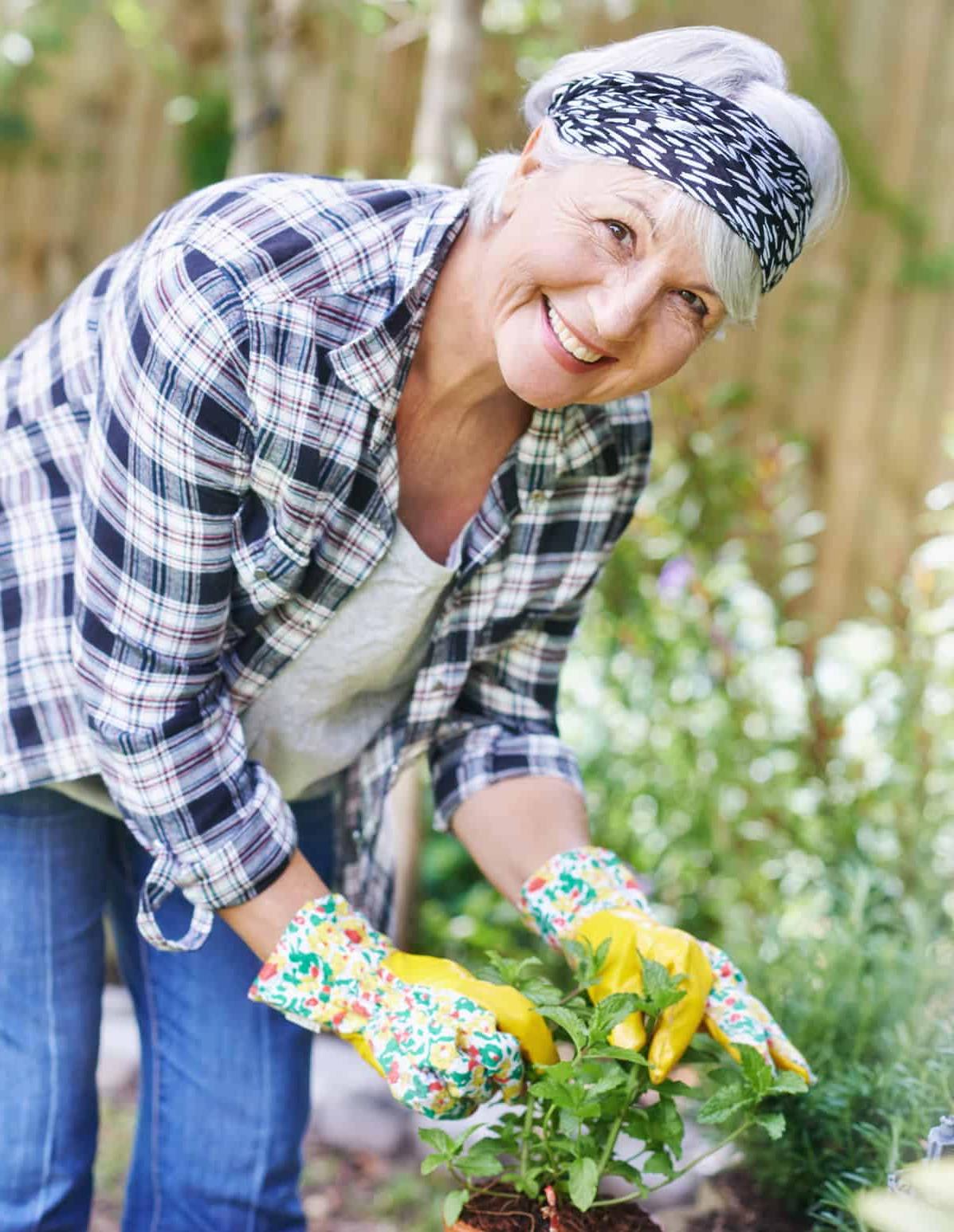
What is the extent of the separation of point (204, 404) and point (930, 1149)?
94 centimetres

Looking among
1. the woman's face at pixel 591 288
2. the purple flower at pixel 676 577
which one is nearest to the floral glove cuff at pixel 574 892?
the woman's face at pixel 591 288

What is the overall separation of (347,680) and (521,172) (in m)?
0.61

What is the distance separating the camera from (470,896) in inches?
124

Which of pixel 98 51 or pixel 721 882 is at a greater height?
pixel 98 51

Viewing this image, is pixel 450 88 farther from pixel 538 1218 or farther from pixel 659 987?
pixel 538 1218

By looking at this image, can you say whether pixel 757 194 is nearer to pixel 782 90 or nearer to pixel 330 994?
pixel 782 90

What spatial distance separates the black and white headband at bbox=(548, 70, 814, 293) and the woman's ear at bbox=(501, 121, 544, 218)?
4 centimetres

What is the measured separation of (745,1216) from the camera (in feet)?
5.80

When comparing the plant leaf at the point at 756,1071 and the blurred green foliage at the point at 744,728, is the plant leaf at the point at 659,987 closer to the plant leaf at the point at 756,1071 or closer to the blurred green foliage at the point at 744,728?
the plant leaf at the point at 756,1071

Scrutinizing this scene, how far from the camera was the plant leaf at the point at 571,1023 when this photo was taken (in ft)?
4.22

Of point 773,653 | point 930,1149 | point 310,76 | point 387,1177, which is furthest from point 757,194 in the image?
point 310,76

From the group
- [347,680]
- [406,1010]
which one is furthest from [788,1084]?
[347,680]

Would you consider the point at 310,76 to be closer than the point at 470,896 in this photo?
No

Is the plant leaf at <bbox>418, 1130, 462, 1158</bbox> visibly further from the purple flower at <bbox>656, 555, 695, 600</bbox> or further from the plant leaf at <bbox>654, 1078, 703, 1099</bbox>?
the purple flower at <bbox>656, 555, 695, 600</bbox>
